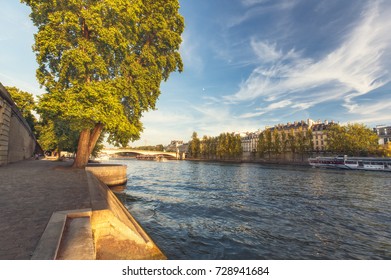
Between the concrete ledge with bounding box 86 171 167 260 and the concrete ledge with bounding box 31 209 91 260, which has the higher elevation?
the concrete ledge with bounding box 31 209 91 260

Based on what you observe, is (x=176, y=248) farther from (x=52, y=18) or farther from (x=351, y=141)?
(x=351, y=141)

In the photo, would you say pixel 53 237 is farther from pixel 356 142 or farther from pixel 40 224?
pixel 356 142

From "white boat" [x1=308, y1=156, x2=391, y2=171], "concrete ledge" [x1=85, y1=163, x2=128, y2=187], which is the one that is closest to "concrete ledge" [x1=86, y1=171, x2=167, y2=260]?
"concrete ledge" [x1=85, y1=163, x2=128, y2=187]

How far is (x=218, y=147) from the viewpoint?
124750mm

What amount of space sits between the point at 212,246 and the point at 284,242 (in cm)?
297

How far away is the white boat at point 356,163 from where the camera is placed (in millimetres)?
51953

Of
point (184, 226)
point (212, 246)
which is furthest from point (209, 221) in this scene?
point (212, 246)

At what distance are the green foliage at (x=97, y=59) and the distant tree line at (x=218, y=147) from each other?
9283 cm

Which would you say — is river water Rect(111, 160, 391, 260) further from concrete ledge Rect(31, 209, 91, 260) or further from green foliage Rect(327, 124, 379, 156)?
green foliage Rect(327, 124, 379, 156)

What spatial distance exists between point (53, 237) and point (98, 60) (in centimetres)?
1611

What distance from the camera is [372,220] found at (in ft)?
38.1

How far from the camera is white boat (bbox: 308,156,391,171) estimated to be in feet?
170

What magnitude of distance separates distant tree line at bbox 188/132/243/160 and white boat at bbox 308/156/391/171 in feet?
152

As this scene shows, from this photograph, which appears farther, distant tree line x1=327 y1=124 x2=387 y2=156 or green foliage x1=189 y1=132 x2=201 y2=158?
green foliage x1=189 y1=132 x2=201 y2=158
